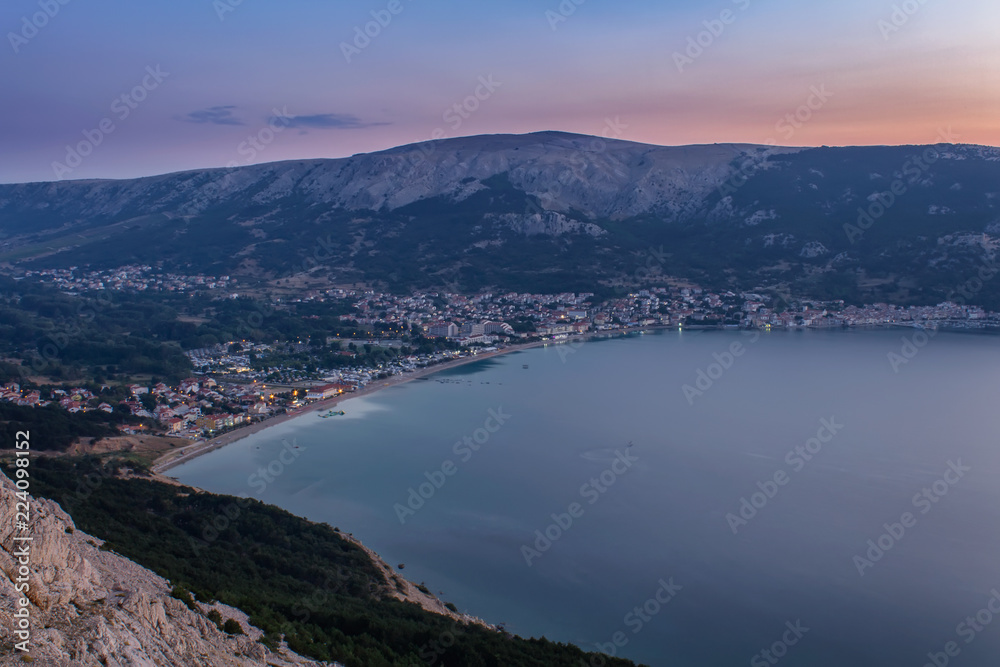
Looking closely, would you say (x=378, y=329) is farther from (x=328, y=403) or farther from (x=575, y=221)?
(x=575, y=221)

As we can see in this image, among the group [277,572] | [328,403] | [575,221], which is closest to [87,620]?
[277,572]

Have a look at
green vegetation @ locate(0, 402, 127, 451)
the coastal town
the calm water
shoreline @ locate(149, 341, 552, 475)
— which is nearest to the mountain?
the coastal town

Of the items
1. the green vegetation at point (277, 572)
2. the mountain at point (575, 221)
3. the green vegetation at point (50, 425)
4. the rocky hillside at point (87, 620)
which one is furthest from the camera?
the mountain at point (575, 221)

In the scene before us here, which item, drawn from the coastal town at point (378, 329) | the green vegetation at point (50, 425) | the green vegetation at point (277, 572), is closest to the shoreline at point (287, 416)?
the coastal town at point (378, 329)

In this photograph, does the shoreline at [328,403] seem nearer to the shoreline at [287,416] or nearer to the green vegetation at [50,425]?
the shoreline at [287,416]

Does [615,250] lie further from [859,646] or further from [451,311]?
[859,646]

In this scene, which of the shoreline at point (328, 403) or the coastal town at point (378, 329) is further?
the coastal town at point (378, 329)

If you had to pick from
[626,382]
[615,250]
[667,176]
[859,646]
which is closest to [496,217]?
[615,250]
